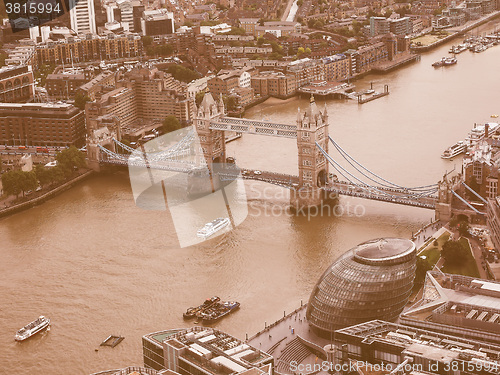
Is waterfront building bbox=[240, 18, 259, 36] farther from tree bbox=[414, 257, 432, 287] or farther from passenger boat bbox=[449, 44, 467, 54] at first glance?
tree bbox=[414, 257, 432, 287]

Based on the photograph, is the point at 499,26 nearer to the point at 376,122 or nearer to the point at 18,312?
the point at 376,122

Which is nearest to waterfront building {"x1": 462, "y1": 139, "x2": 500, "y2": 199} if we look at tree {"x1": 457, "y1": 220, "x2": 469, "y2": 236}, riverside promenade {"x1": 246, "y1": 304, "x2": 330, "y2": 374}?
tree {"x1": 457, "y1": 220, "x2": 469, "y2": 236}

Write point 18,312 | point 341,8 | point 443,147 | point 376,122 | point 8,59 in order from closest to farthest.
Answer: point 18,312 → point 443,147 → point 376,122 → point 8,59 → point 341,8

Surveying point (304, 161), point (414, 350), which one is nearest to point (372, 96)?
point (304, 161)

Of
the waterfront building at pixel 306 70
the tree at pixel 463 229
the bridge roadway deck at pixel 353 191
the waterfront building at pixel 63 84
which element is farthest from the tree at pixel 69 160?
the waterfront building at pixel 306 70

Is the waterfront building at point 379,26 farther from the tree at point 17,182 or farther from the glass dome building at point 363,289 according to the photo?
the glass dome building at point 363,289

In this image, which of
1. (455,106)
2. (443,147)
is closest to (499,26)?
(455,106)

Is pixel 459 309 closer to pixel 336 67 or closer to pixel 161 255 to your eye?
pixel 161 255
